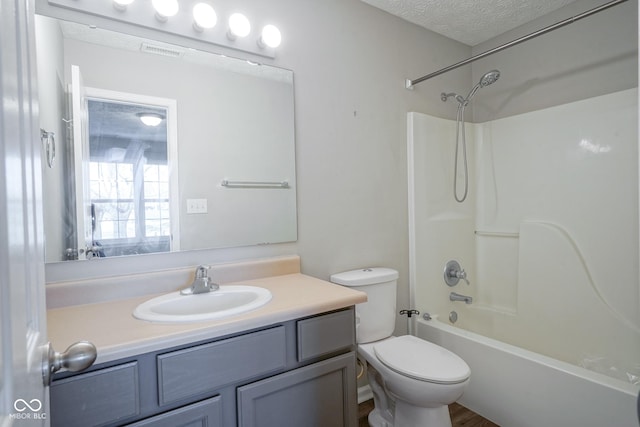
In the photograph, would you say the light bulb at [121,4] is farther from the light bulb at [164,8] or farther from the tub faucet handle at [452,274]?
the tub faucet handle at [452,274]

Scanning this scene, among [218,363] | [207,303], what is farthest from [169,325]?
[207,303]

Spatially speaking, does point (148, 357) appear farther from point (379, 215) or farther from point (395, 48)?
point (395, 48)

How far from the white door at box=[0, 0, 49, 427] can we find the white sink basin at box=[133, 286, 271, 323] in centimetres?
59

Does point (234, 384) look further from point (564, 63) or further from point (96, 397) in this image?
point (564, 63)

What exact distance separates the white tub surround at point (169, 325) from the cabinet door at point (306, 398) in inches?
8.4

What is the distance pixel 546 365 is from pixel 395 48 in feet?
6.49

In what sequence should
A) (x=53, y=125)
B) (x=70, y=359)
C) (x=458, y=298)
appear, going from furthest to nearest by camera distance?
1. (x=458, y=298)
2. (x=53, y=125)
3. (x=70, y=359)

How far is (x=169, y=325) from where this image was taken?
3.37ft

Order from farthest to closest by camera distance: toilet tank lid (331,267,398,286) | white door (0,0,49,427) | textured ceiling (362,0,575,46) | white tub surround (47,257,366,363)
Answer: textured ceiling (362,0,575,46) < toilet tank lid (331,267,398,286) < white tub surround (47,257,366,363) < white door (0,0,49,427)

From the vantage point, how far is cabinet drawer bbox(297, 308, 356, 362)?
121cm

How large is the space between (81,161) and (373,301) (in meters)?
1.49

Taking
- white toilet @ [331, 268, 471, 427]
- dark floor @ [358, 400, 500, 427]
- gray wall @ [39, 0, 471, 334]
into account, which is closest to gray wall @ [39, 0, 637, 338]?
gray wall @ [39, 0, 471, 334]

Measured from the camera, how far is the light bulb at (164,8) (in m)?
1.40

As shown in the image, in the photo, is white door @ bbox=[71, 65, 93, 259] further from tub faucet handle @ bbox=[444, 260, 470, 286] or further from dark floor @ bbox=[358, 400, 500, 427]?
tub faucet handle @ bbox=[444, 260, 470, 286]
